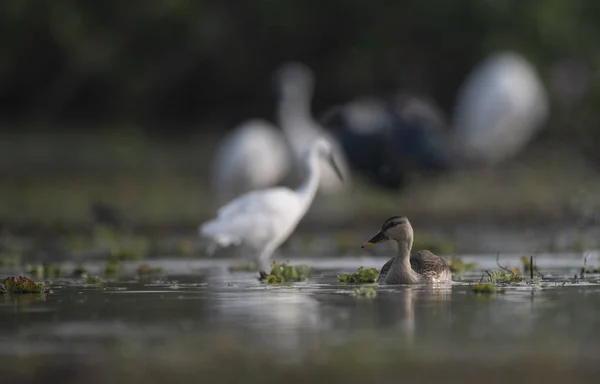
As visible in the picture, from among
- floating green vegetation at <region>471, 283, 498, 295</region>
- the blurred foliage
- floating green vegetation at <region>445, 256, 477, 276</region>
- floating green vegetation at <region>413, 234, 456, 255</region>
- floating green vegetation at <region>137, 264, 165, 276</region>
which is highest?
the blurred foliage

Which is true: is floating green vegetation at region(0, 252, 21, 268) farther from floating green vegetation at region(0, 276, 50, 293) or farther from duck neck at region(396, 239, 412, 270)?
duck neck at region(396, 239, 412, 270)

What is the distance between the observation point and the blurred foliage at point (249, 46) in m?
30.5

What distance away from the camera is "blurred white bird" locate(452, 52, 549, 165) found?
2780 cm

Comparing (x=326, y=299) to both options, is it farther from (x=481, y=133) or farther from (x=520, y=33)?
(x=520, y=33)

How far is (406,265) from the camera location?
10.4m

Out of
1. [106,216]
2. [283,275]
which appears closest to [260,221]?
[283,275]

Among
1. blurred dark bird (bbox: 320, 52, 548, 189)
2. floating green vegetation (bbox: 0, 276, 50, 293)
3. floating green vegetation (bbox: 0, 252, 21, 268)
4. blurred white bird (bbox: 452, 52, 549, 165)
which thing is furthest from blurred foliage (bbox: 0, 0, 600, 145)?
floating green vegetation (bbox: 0, 276, 50, 293)

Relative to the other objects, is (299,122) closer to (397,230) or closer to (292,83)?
(292,83)

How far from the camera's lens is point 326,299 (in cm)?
956

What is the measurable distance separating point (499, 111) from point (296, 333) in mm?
20801

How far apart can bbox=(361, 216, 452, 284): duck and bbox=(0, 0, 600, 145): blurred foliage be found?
19.6 meters

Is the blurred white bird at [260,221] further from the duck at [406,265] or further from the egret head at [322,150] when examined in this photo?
the duck at [406,265]

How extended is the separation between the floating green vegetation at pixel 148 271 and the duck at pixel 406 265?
2.33 metres

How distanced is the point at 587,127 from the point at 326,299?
10.4 meters
